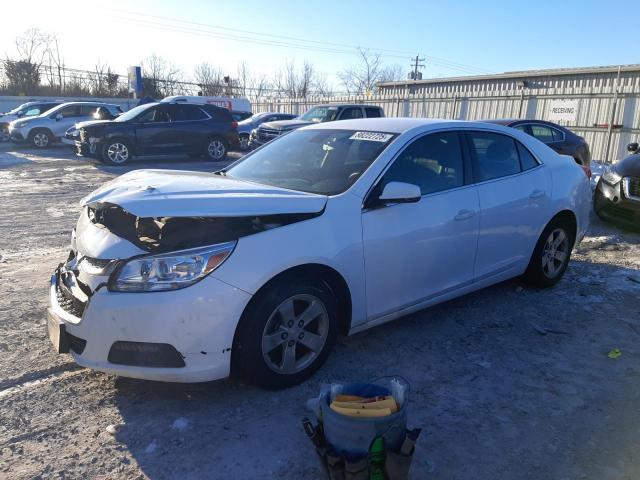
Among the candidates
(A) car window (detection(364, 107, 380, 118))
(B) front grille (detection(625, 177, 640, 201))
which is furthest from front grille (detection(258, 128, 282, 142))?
(B) front grille (detection(625, 177, 640, 201))

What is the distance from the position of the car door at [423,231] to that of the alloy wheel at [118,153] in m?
12.3

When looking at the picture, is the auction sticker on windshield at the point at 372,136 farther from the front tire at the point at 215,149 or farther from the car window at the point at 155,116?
the front tire at the point at 215,149

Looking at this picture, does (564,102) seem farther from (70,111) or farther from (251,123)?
(70,111)

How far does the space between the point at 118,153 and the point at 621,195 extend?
40.3 feet

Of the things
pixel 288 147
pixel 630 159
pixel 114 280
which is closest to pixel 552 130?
pixel 630 159

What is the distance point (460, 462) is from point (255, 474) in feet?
3.36

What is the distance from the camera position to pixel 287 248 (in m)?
3.01

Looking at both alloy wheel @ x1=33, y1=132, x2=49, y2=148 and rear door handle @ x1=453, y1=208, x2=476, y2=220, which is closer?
rear door handle @ x1=453, y1=208, x2=476, y2=220

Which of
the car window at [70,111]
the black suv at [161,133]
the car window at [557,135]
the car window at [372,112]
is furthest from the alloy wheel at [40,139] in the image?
the car window at [557,135]

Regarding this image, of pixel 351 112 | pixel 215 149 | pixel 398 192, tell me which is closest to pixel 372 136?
pixel 398 192

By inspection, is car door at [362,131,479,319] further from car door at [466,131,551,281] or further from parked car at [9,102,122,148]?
parked car at [9,102,122,148]

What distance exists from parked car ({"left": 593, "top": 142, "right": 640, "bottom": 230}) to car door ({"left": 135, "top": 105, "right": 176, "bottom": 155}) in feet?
37.3

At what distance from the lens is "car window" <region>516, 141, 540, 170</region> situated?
4.74 meters

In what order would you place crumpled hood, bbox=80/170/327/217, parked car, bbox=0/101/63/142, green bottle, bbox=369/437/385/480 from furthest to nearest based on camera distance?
parked car, bbox=0/101/63/142 < crumpled hood, bbox=80/170/327/217 < green bottle, bbox=369/437/385/480
